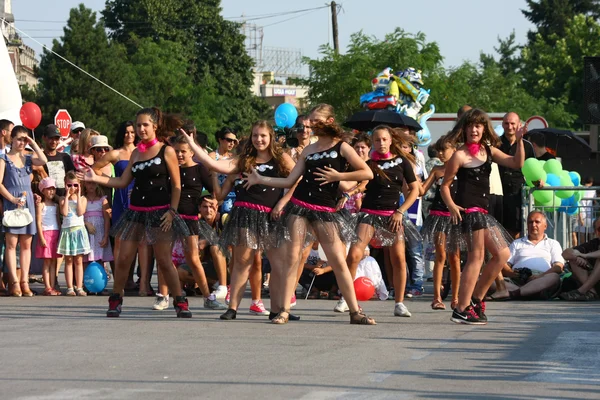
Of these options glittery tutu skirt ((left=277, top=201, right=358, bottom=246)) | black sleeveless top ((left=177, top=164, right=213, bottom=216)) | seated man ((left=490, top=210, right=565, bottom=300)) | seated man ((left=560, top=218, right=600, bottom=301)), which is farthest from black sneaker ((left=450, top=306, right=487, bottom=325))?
seated man ((left=560, top=218, right=600, bottom=301))

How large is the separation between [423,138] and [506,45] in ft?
341

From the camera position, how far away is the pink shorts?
15992 millimetres

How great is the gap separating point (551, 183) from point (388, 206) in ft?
22.7

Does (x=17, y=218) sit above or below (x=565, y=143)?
below

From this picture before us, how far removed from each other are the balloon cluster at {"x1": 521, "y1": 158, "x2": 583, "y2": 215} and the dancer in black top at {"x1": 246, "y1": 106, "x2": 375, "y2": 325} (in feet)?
19.5

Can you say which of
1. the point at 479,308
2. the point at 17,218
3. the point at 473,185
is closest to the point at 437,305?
the point at 479,308

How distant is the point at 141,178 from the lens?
41.5ft

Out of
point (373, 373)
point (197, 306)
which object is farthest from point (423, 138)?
point (373, 373)

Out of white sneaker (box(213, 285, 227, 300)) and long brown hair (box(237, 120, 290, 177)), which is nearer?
long brown hair (box(237, 120, 290, 177))

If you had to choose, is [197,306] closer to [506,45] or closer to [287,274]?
[287,274]

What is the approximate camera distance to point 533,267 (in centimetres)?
1592

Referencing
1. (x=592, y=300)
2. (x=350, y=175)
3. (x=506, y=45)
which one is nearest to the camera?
(x=350, y=175)

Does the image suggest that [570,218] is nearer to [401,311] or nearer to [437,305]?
[437,305]

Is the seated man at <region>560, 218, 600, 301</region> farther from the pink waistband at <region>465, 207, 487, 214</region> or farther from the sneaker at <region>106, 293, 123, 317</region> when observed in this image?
the sneaker at <region>106, 293, 123, 317</region>
